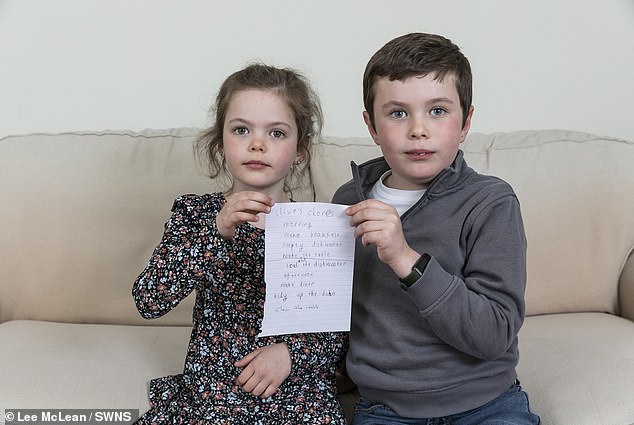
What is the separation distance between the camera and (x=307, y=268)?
1572 millimetres

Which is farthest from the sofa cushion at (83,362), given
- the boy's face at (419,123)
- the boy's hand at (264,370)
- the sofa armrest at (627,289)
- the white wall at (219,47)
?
the sofa armrest at (627,289)

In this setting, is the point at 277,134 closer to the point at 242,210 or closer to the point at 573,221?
the point at 242,210

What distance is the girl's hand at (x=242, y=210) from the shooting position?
1545 millimetres

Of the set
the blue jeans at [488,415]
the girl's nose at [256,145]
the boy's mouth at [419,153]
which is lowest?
the blue jeans at [488,415]

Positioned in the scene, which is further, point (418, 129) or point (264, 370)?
point (264, 370)

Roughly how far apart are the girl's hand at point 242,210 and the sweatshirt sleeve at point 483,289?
31cm

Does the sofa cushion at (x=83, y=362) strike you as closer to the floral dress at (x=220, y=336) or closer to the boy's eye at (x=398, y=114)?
the floral dress at (x=220, y=336)

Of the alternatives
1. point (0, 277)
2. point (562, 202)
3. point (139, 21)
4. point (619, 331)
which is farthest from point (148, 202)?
point (619, 331)

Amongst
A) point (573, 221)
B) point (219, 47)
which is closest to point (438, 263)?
point (573, 221)

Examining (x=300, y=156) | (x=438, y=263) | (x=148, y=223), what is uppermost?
(x=300, y=156)

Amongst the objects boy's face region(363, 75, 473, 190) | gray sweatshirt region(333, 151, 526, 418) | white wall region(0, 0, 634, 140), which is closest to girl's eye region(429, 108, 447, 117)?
boy's face region(363, 75, 473, 190)

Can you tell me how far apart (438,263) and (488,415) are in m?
0.31

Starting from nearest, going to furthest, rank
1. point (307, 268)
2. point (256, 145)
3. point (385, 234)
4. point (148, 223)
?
point (385, 234), point (307, 268), point (256, 145), point (148, 223)

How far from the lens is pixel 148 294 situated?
1.66 metres
